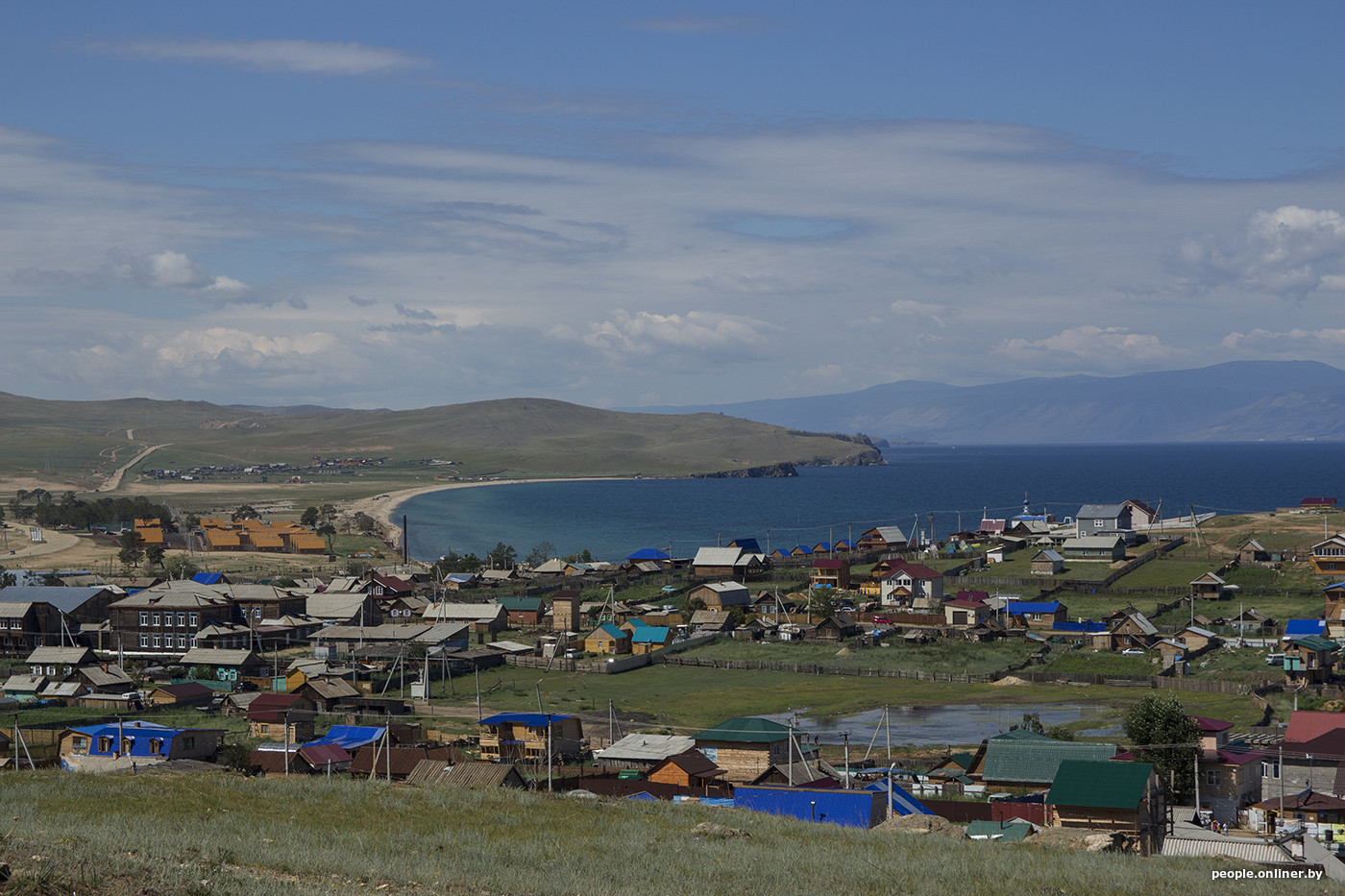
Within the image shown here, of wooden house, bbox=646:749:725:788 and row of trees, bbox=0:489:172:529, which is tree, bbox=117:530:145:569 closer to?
row of trees, bbox=0:489:172:529

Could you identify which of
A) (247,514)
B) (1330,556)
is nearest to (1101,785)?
(1330,556)

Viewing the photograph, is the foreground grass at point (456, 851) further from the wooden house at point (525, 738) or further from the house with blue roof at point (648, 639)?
the house with blue roof at point (648, 639)

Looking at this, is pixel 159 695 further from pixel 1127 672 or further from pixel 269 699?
pixel 1127 672

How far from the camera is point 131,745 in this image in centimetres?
3669

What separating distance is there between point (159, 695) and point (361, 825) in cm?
3275

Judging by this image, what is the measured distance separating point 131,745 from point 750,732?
59.1 ft

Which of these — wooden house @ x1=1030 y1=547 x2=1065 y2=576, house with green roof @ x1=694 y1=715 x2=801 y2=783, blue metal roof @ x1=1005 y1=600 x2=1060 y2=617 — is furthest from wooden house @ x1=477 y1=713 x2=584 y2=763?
wooden house @ x1=1030 y1=547 x2=1065 y2=576

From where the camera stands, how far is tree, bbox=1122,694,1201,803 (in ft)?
102

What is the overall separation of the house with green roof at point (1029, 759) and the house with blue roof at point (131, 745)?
22.2 m

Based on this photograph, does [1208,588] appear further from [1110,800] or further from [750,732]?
[1110,800]

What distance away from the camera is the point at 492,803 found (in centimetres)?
2519

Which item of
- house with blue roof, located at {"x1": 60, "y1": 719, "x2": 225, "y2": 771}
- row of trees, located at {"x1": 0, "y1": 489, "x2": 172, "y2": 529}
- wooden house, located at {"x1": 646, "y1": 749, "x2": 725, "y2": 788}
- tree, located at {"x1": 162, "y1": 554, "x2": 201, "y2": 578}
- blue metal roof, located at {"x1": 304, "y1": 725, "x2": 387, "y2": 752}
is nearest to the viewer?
wooden house, located at {"x1": 646, "y1": 749, "x2": 725, "y2": 788}

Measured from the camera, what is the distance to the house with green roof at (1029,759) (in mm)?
31797

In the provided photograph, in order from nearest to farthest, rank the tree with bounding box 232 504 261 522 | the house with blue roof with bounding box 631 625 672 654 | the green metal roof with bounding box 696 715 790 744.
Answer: the green metal roof with bounding box 696 715 790 744 → the house with blue roof with bounding box 631 625 672 654 → the tree with bounding box 232 504 261 522
